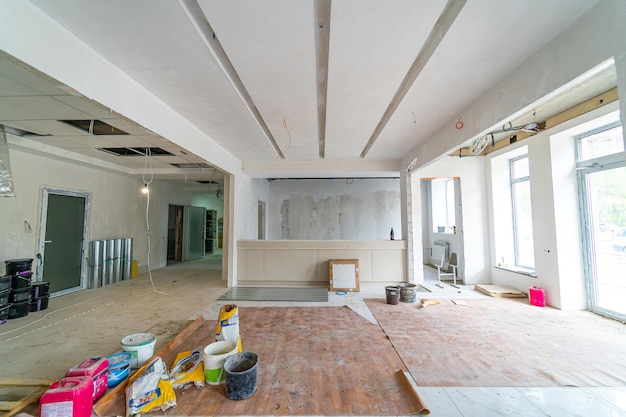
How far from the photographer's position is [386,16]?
182cm

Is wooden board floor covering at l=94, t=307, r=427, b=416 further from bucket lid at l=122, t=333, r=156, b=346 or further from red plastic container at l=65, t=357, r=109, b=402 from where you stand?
bucket lid at l=122, t=333, r=156, b=346

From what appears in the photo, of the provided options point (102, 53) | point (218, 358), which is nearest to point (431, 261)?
point (218, 358)

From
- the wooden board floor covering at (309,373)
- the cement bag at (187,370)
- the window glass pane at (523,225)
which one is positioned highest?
the window glass pane at (523,225)

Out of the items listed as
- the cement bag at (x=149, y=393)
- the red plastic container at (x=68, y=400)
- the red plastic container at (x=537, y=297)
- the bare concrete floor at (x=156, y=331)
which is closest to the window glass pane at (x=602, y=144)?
the red plastic container at (x=537, y=297)

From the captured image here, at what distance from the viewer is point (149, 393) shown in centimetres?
187

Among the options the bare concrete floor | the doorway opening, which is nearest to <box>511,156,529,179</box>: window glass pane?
the doorway opening

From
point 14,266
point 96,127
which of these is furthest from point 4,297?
point 96,127

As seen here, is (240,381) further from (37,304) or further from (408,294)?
(37,304)

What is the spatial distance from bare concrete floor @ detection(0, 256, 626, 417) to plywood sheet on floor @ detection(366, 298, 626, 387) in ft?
0.55

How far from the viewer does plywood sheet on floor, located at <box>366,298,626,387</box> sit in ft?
7.43

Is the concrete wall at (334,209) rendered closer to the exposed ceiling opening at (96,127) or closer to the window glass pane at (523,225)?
the window glass pane at (523,225)

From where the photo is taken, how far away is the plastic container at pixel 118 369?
6.84 feet

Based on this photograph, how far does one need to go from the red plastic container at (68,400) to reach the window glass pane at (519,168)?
6.95 metres

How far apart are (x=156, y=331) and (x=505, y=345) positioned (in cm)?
423
